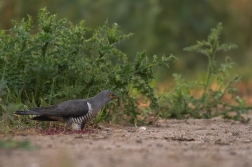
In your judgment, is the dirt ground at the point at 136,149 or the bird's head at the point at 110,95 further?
the bird's head at the point at 110,95

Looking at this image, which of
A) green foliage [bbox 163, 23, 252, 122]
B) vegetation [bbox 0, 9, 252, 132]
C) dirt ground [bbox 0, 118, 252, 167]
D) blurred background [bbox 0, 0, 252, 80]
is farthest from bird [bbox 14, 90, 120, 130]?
blurred background [bbox 0, 0, 252, 80]

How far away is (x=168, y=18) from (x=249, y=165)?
1168cm

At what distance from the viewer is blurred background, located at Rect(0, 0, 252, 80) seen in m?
14.6

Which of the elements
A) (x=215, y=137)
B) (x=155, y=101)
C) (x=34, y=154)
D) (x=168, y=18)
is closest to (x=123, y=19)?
(x=168, y=18)

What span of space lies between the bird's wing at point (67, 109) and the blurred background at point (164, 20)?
7227 millimetres

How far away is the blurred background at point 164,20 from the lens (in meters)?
14.6

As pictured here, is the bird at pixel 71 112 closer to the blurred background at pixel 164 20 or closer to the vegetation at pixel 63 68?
the vegetation at pixel 63 68

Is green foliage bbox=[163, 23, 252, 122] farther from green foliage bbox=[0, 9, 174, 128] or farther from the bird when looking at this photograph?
the bird

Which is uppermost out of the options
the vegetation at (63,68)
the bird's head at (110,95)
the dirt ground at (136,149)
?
the vegetation at (63,68)

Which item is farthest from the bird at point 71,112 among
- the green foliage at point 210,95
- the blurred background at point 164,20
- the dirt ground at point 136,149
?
the blurred background at point 164,20

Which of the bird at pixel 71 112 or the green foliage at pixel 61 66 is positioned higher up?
the green foliage at pixel 61 66

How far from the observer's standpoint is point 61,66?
23.8ft

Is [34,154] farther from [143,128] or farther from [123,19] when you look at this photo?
[123,19]

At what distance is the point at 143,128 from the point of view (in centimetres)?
752
